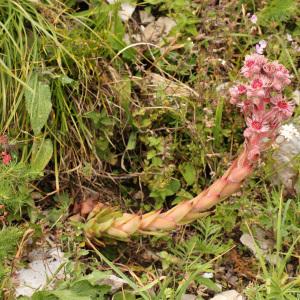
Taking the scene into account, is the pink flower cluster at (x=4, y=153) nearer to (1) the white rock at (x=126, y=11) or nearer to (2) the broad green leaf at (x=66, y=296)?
(2) the broad green leaf at (x=66, y=296)

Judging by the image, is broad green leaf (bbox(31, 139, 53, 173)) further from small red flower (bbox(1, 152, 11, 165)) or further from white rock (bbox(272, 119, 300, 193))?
white rock (bbox(272, 119, 300, 193))

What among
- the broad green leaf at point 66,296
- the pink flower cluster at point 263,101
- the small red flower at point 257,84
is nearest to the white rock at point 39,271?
the broad green leaf at point 66,296

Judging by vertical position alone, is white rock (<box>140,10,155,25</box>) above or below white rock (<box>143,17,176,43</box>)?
above

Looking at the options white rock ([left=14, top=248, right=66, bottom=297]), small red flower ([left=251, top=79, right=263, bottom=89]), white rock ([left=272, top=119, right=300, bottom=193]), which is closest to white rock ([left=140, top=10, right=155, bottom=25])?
white rock ([left=272, top=119, right=300, bottom=193])

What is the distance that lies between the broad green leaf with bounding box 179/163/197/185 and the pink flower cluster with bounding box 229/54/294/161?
2.22 ft

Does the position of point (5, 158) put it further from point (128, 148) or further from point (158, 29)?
point (158, 29)

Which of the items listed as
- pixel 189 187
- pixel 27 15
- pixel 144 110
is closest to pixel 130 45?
pixel 144 110

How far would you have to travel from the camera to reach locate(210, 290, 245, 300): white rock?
3080mm

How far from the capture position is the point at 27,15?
3.18 metres

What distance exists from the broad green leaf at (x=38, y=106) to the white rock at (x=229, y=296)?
120cm

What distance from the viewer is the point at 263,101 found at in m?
2.65

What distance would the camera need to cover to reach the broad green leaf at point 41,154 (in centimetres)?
319

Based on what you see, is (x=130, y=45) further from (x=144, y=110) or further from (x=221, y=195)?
(x=221, y=195)

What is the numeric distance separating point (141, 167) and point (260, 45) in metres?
0.99
